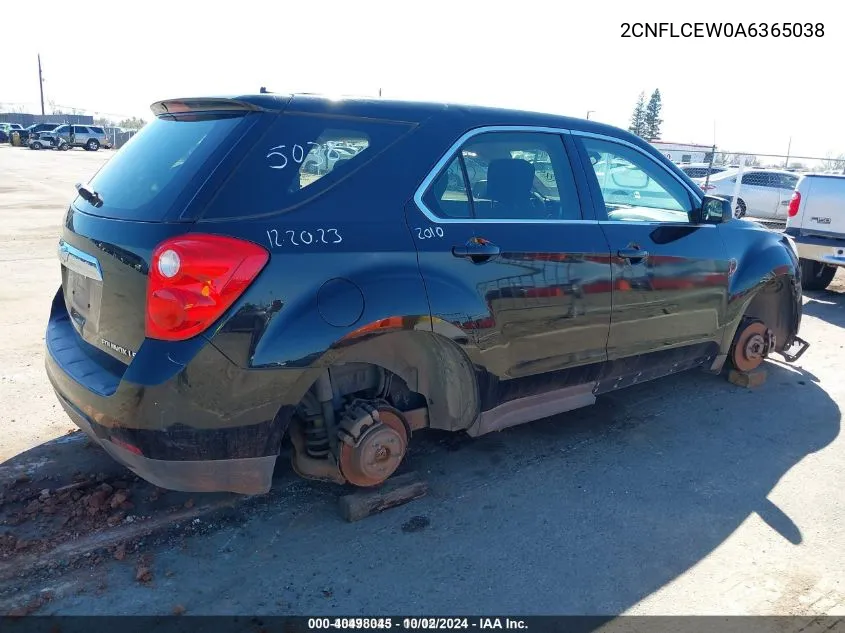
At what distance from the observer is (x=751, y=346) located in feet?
16.3

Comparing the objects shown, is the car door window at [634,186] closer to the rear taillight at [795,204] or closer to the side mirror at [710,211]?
the side mirror at [710,211]

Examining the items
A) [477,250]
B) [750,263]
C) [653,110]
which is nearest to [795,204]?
[750,263]

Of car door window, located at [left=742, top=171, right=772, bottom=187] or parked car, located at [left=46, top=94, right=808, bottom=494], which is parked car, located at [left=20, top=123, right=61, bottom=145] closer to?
car door window, located at [left=742, top=171, right=772, bottom=187]

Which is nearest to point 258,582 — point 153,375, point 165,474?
point 165,474

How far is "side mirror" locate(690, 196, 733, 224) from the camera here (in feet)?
13.6

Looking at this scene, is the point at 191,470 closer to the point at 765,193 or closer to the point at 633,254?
the point at 633,254

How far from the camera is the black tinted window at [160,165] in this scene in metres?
2.60

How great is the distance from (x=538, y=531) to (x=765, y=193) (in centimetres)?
1663

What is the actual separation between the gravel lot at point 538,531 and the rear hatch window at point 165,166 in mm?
1457

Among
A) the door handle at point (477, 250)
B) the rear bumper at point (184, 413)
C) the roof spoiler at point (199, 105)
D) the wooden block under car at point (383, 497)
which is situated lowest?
the wooden block under car at point (383, 497)

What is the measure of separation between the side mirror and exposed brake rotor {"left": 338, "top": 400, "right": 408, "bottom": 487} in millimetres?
2407

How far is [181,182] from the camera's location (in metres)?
2.58

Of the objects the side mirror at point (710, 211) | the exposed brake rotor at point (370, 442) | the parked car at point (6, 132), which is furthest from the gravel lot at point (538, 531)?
the parked car at point (6, 132)

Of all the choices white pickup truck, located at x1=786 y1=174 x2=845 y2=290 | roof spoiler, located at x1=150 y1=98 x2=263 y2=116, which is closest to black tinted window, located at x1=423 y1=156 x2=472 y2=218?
roof spoiler, located at x1=150 y1=98 x2=263 y2=116
